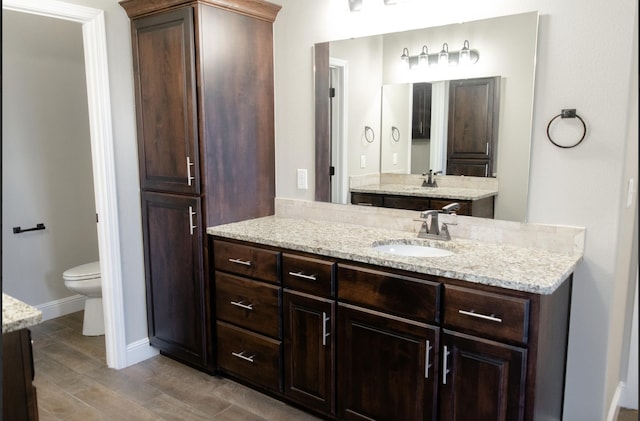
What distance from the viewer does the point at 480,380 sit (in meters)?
1.80

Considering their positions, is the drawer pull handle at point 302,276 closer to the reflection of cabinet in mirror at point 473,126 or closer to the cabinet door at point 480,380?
the cabinet door at point 480,380

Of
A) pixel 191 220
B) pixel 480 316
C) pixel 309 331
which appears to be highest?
pixel 191 220

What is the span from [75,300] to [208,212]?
1878 mm

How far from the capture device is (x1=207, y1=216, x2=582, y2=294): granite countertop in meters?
1.74

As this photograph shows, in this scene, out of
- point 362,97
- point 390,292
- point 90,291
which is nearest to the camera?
point 390,292

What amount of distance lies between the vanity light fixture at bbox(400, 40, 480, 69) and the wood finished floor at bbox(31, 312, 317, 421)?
1.83 m

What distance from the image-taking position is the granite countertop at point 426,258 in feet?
5.72

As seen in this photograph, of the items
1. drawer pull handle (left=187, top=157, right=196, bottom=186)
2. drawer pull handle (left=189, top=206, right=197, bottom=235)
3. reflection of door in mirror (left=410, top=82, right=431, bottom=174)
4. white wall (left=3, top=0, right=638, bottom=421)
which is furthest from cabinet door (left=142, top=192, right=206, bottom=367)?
white wall (left=3, top=0, right=638, bottom=421)

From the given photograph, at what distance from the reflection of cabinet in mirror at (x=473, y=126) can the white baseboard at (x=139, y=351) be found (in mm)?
2109

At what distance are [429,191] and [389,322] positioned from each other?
763 millimetres

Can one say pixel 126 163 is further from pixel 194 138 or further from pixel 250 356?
pixel 250 356

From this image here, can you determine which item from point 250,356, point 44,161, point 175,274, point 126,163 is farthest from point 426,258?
point 44,161

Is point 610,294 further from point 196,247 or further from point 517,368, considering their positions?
point 196,247

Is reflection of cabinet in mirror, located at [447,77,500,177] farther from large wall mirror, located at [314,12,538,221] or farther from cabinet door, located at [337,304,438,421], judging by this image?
cabinet door, located at [337,304,438,421]
